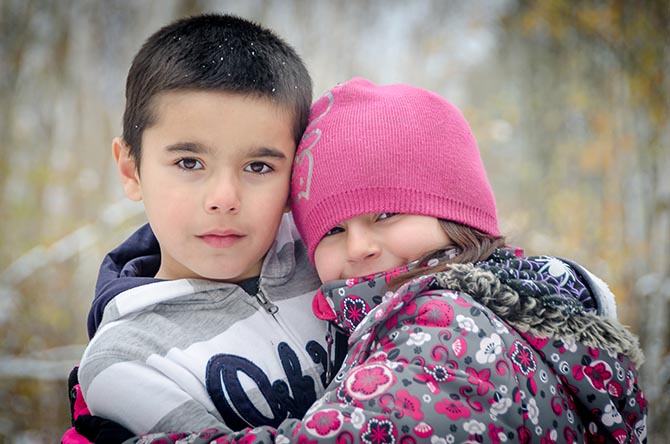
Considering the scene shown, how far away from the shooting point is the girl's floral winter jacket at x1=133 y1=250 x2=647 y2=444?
1062 mm

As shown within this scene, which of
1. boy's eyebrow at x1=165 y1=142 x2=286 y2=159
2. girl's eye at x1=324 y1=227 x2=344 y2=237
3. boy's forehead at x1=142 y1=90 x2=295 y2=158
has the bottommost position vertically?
girl's eye at x1=324 y1=227 x2=344 y2=237

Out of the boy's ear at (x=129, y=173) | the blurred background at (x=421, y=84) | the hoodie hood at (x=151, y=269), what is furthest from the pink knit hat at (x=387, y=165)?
the blurred background at (x=421, y=84)

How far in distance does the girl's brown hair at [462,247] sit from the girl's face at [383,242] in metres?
0.02

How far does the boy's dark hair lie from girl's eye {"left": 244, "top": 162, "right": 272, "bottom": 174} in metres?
0.13

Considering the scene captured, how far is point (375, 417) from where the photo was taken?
41.4 inches

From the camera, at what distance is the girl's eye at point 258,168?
1.40 metres

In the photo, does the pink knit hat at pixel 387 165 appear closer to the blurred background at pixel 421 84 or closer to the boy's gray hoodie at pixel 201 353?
the boy's gray hoodie at pixel 201 353

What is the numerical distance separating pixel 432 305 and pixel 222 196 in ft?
1.68

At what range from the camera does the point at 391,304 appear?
46.8 inches

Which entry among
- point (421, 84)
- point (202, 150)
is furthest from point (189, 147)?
point (421, 84)

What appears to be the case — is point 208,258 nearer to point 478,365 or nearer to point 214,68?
point 214,68

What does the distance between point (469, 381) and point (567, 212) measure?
3.90m

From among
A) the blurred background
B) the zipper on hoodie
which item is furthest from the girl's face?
the blurred background

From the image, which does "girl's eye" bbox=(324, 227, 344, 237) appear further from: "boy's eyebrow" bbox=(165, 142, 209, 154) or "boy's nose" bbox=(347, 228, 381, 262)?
"boy's eyebrow" bbox=(165, 142, 209, 154)
